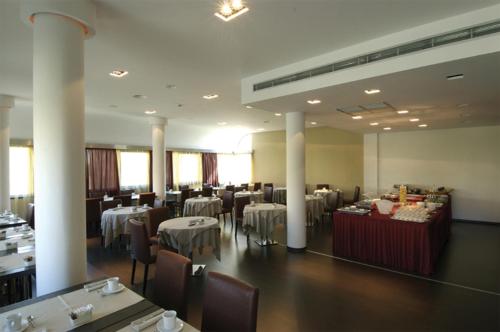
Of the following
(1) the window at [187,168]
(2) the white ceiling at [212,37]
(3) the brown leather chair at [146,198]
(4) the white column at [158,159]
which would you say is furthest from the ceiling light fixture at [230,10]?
(1) the window at [187,168]

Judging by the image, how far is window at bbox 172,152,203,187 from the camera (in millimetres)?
9914

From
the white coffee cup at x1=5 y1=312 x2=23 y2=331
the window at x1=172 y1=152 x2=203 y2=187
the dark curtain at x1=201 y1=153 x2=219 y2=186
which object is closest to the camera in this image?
the white coffee cup at x1=5 y1=312 x2=23 y2=331

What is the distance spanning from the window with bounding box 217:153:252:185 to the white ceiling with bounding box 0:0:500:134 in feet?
22.8

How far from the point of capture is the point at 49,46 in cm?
209

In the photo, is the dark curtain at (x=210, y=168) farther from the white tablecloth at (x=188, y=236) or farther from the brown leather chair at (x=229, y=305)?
the brown leather chair at (x=229, y=305)

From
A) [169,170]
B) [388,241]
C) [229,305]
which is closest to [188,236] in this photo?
[229,305]

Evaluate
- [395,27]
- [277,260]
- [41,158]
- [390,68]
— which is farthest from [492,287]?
[41,158]

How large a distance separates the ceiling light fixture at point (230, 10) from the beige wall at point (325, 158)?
8018mm

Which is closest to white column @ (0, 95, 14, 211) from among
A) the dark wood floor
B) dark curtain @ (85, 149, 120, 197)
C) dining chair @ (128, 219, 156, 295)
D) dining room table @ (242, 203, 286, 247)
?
dark curtain @ (85, 149, 120, 197)

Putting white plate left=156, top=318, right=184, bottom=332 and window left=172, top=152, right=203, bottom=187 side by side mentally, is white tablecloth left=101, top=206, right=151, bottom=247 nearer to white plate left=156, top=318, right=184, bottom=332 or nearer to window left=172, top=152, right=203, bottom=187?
white plate left=156, top=318, right=184, bottom=332

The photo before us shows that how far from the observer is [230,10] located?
98.8 inches

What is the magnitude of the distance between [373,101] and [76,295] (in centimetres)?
462

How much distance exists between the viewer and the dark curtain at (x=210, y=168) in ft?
35.7

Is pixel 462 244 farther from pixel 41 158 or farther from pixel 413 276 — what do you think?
pixel 41 158
